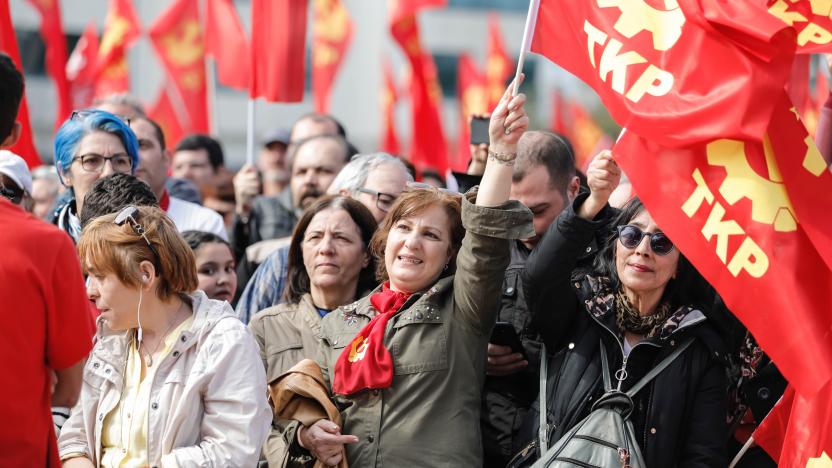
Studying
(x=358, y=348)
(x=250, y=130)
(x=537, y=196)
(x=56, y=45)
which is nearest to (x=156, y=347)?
(x=358, y=348)

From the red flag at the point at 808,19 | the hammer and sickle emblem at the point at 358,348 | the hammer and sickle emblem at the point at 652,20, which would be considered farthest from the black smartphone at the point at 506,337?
the red flag at the point at 808,19

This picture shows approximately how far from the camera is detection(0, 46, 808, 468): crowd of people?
131 inches

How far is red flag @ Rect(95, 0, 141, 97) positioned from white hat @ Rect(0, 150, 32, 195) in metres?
5.66

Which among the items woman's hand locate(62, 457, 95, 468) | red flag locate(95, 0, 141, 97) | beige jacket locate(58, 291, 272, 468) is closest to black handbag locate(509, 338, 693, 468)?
beige jacket locate(58, 291, 272, 468)

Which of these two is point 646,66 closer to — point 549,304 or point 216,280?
point 549,304

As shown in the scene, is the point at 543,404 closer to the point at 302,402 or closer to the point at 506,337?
the point at 506,337

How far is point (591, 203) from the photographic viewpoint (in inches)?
160

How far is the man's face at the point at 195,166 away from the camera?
7.76 metres

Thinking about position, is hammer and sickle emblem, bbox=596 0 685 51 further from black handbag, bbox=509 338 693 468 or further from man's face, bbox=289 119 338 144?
man's face, bbox=289 119 338 144

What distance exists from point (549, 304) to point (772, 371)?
0.93 metres

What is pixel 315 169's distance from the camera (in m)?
6.41

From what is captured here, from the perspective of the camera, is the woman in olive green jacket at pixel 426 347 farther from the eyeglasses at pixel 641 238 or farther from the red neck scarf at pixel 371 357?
the eyeglasses at pixel 641 238

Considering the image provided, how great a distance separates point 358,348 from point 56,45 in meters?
6.01

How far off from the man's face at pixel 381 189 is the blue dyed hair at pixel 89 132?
39.5 inches
